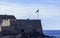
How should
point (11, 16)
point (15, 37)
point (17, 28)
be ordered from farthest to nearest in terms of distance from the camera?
1. point (11, 16)
2. point (17, 28)
3. point (15, 37)

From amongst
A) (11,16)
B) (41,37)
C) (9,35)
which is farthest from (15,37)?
(11,16)

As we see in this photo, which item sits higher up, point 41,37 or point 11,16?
point 11,16

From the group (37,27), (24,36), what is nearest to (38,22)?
(37,27)

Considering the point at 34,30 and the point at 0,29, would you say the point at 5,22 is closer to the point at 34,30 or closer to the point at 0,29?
the point at 0,29

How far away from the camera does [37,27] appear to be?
59.4 meters

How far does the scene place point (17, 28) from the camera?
5834 centimetres

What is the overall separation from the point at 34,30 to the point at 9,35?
5968mm

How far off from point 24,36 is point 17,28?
3569 millimetres

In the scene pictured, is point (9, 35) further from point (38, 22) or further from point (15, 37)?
point (38, 22)

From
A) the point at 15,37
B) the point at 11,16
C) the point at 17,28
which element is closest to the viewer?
the point at 15,37

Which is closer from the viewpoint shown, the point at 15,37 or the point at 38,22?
the point at 15,37

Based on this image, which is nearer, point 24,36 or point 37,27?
point 24,36

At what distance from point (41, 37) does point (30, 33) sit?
8.73 feet

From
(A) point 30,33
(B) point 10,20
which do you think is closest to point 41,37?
(A) point 30,33
